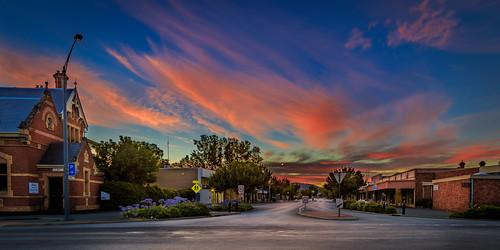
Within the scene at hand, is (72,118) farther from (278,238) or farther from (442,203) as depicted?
(442,203)

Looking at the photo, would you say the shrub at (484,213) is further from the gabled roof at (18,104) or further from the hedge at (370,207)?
the gabled roof at (18,104)

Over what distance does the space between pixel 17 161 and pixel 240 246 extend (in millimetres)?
24091

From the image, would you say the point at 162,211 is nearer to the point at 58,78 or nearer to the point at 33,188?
the point at 33,188

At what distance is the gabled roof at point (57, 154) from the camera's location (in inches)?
1136

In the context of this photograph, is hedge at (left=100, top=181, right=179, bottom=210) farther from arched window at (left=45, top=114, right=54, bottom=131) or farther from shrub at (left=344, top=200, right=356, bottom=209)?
shrub at (left=344, top=200, right=356, bottom=209)

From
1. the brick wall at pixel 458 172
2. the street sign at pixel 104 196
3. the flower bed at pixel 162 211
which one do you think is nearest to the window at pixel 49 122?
the street sign at pixel 104 196

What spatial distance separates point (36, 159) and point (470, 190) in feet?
124

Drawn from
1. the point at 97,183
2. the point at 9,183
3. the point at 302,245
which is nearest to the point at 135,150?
the point at 97,183

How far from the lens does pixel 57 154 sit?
1164 inches

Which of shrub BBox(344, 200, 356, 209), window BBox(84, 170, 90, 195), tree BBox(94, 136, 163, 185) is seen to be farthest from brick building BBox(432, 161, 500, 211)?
window BBox(84, 170, 90, 195)

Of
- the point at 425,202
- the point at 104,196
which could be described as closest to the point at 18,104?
the point at 104,196

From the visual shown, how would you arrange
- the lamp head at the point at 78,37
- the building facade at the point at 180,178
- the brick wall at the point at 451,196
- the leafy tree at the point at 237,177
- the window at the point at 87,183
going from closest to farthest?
the lamp head at the point at 78,37 → the window at the point at 87,183 → the brick wall at the point at 451,196 → the leafy tree at the point at 237,177 → the building facade at the point at 180,178

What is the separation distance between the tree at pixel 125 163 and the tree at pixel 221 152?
178 ft

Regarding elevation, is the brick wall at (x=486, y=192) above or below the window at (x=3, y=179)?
below
